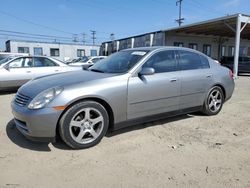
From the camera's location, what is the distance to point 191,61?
498 cm

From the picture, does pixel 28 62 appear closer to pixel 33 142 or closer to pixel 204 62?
pixel 33 142

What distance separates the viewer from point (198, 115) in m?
5.41

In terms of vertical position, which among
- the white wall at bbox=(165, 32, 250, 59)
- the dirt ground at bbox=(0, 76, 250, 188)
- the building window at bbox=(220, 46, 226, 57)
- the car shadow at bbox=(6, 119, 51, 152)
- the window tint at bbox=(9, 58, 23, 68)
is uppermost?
the white wall at bbox=(165, 32, 250, 59)

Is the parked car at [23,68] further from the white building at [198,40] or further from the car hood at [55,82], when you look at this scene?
the white building at [198,40]

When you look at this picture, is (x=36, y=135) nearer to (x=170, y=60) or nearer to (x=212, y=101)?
(x=170, y=60)

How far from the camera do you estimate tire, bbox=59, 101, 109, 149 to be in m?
3.39

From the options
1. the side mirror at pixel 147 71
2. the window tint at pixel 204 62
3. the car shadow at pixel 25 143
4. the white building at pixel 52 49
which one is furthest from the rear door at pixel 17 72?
the white building at pixel 52 49

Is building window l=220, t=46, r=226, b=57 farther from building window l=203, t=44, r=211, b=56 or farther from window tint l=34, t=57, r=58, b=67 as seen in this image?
window tint l=34, t=57, r=58, b=67

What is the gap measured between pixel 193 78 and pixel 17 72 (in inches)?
240

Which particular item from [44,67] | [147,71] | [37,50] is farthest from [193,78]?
[37,50]

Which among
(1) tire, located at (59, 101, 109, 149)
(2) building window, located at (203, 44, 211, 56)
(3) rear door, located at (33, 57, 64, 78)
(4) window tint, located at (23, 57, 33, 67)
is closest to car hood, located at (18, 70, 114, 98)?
(1) tire, located at (59, 101, 109, 149)

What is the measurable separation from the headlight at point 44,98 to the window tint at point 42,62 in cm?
574

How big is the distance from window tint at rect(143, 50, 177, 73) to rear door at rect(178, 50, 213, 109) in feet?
0.67

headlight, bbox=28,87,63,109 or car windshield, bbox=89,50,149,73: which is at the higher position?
car windshield, bbox=89,50,149,73
